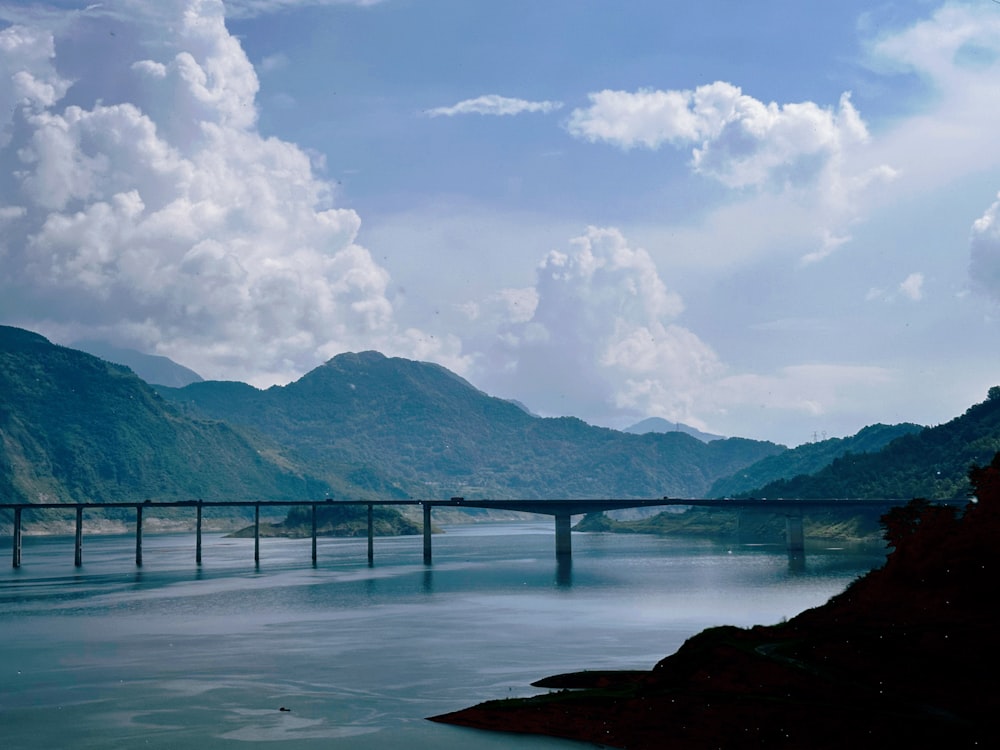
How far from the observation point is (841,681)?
53.1m

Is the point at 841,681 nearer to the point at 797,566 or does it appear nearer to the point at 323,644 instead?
the point at 323,644

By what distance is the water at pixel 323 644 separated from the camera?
193 ft

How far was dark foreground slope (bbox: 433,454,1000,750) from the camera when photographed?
4784cm

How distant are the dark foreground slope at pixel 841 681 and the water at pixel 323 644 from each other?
399 cm

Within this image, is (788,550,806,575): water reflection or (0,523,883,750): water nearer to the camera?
(0,523,883,750): water

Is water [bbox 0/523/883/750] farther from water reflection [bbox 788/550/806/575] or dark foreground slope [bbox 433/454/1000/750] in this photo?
dark foreground slope [bbox 433/454/1000/750]

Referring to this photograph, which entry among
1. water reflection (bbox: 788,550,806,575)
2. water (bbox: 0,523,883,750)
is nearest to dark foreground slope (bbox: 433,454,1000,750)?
water (bbox: 0,523,883,750)

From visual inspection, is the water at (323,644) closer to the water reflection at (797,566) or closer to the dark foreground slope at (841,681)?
the water reflection at (797,566)

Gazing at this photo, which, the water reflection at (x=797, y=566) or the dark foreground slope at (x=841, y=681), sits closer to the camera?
the dark foreground slope at (x=841, y=681)

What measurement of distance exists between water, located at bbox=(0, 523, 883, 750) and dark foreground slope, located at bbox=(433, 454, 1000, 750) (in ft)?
13.1

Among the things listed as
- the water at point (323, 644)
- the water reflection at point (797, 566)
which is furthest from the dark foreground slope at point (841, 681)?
the water reflection at point (797, 566)

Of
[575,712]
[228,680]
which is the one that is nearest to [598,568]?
[228,680]

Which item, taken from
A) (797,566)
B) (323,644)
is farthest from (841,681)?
(797,566)

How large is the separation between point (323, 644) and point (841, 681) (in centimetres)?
5167
